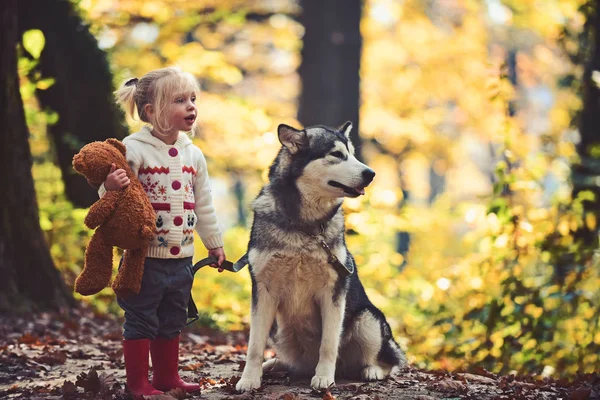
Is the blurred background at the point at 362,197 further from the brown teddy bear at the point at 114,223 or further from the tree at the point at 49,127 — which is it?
the brown teddy bear at the point at 114,223

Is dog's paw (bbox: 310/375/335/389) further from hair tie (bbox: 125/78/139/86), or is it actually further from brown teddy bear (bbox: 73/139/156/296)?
hair tie (bbox: 125/78/139/86)

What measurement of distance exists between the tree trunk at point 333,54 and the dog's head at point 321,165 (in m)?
6.51

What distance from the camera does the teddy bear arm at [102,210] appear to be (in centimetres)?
340

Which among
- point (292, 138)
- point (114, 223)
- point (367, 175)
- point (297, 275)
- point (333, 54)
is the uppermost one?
point (333, 54)

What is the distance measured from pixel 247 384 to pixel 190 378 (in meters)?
0.73

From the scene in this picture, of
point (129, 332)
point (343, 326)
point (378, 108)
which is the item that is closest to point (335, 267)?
point (343, 326)

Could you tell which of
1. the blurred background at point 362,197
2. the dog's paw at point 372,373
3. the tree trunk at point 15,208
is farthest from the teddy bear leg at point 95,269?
the tree trunk at point 15,208

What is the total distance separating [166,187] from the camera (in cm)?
366

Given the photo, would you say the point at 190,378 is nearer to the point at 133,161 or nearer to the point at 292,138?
the point at 133,161

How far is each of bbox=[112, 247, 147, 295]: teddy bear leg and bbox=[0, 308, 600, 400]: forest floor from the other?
641 millimetres

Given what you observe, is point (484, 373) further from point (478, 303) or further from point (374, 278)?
point (374, 278)

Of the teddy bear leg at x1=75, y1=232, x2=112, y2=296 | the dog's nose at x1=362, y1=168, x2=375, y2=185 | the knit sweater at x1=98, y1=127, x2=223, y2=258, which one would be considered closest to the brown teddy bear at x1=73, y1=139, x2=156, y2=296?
the teddy bear leg at x1=75, y1=232, x2=112, y2=296

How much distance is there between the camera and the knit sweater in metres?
3.64

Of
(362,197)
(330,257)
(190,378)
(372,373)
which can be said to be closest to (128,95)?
(330,257)
